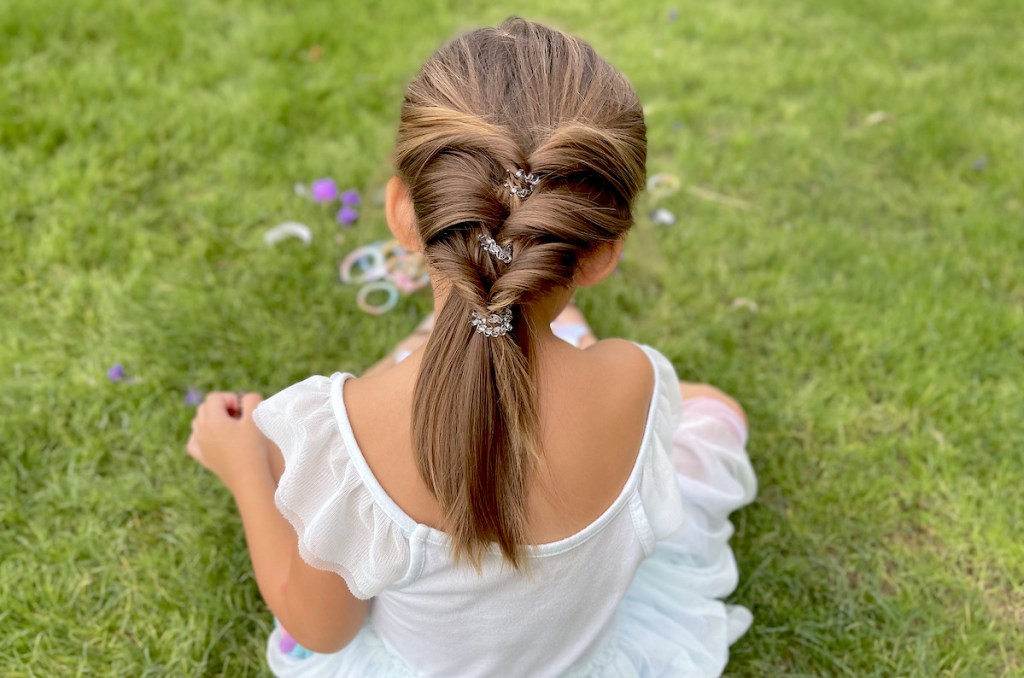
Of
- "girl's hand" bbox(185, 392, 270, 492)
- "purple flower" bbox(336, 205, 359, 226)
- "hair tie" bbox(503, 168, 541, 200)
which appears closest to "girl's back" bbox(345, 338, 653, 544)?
"hair tie" bbox(503, 168, 541, 200)

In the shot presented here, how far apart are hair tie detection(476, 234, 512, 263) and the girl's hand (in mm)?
944

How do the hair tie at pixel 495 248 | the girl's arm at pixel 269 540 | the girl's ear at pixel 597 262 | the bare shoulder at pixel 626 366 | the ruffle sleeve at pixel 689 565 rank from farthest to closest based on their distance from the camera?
the ruffle sleeve at pixel 689 565 < the girl's arm at pixel 269 540 < the bare shoulder at pixel 626 366 < the girl's ear at pixel 597 262 < the hair tie at pixel 495 248

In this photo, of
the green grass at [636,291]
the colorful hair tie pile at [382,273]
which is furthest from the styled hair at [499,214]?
the colorful hair tie pile at [382,273]

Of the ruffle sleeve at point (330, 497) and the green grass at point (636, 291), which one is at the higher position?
the ruffle sleeve at point (330, 497)

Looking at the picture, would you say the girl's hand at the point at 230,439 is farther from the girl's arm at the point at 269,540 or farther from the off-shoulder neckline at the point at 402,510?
the off-shoulder neckline at the point at 402,510

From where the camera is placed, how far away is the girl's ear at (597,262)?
1.18 metres

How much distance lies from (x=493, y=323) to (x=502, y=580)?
1.60ft

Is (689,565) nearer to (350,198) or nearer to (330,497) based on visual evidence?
(330,497)

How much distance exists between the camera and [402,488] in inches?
47.9

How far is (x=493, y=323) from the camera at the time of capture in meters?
1.07

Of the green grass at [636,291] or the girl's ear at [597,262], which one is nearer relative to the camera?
the girl's ear at [597,262]

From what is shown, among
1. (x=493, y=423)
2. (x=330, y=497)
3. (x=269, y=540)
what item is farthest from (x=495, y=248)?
(x=269, y=540)

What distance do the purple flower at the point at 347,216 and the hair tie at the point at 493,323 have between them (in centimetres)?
177

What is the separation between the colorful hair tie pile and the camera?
8.34 ft
